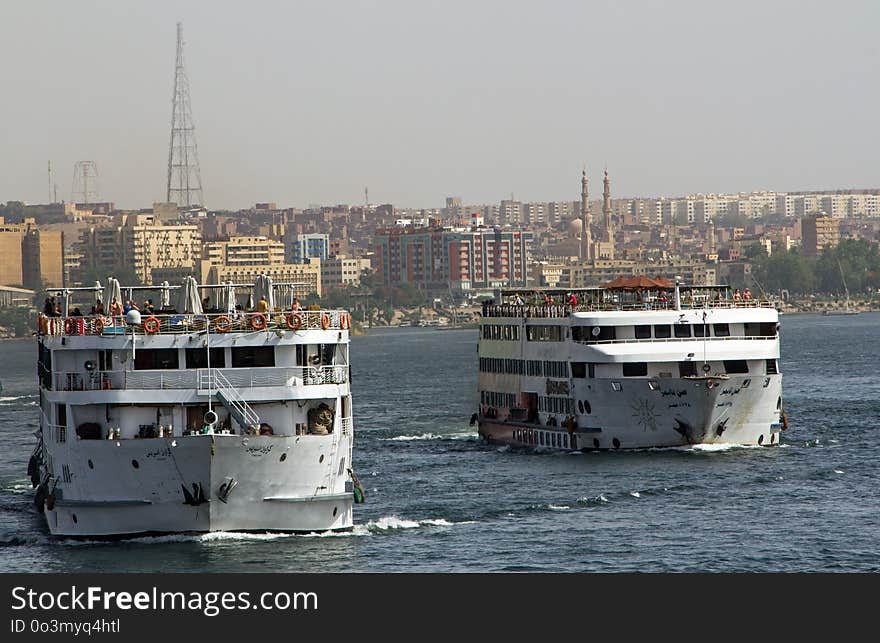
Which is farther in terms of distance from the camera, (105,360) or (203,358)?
(105,360)


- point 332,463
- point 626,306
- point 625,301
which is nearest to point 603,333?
point 626,306

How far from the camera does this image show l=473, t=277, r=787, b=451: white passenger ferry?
71.3 meters

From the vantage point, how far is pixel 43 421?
5919 centimetres

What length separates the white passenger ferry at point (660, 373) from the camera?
71.3 metres

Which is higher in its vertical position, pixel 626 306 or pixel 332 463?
pixel 626 306

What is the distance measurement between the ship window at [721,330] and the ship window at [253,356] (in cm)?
2676

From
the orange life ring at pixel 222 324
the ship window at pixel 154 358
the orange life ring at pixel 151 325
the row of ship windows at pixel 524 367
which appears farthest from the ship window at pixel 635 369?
the orange life ring at pixel 151 325

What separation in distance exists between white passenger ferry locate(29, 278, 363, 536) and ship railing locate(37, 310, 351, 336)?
0.04 m

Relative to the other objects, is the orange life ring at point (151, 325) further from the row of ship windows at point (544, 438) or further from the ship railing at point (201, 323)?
the row of ship windows at point (544, 438)

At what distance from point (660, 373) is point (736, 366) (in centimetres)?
306

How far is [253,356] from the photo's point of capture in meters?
50.6

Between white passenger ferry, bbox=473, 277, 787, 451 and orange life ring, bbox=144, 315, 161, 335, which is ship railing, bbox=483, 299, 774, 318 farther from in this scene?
orange life ring, bbox=144, 315, 161, 335

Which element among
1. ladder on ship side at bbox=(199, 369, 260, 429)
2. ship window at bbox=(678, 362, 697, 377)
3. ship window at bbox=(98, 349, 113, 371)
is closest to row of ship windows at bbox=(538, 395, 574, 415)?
ship window at bbox=(678, 362, 697, 377)

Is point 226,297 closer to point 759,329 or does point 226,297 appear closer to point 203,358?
point 203,358
